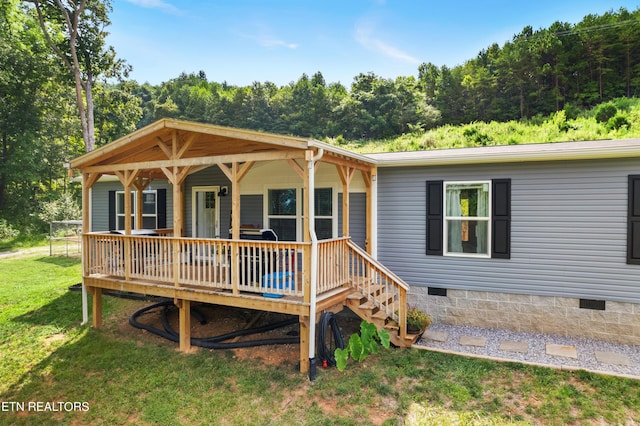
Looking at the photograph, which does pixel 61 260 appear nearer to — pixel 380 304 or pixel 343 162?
pixel 343 162

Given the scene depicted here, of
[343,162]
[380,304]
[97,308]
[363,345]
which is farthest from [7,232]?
[363,345]

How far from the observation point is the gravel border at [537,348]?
5.24 meters

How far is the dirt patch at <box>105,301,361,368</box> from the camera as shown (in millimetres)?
6141

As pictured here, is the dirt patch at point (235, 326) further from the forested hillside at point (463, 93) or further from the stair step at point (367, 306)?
the forested hillside at point (463, 93)

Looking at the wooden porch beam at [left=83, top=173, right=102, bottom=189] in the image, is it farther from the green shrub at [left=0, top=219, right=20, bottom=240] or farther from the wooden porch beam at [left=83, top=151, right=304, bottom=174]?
the green shrub at [left=0, top=219, right=20, bottom=240]

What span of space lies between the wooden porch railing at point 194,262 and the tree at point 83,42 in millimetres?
12677

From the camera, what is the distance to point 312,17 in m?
20.6

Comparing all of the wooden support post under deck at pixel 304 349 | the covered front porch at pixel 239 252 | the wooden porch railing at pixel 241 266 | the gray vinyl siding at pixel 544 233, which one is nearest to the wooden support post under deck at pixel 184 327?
the covered front porch at pixel 239 252

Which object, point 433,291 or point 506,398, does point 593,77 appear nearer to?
point 433,291

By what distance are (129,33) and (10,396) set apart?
20.6 metres

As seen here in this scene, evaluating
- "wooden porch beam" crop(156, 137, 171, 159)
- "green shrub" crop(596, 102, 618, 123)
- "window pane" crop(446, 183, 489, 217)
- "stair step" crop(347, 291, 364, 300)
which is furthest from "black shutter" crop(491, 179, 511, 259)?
"green shrub" crop(596, 102, 618, 123)

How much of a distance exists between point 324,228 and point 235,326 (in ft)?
8.36

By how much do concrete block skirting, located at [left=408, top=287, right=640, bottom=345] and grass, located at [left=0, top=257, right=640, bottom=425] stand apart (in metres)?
1.58

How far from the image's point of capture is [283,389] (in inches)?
199
